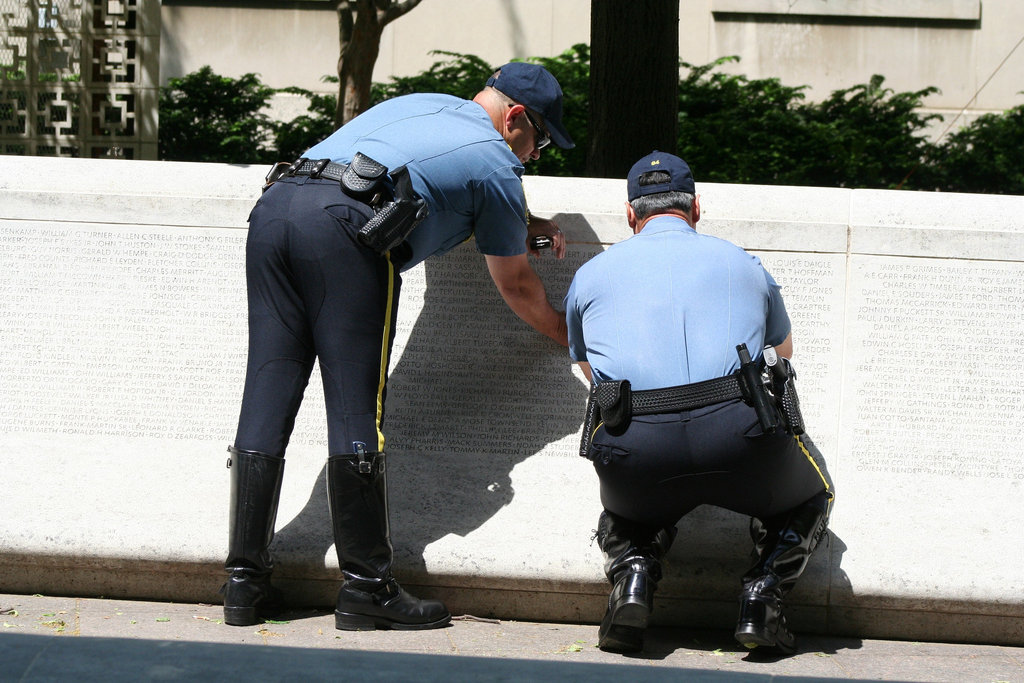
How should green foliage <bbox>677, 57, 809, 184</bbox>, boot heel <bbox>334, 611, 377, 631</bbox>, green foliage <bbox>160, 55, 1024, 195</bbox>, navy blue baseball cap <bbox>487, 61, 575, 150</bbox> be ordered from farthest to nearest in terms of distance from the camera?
A: green foliage <bbox>160, 55, 1024, 195</bbox> < green foliage <bbox>677, 57, 809, 184</bbox> < navy blue baseball cap <bbox>487, 61, 575, 150</bbox> < boot heel <bbox>334, 611, 377, 631</bbox>

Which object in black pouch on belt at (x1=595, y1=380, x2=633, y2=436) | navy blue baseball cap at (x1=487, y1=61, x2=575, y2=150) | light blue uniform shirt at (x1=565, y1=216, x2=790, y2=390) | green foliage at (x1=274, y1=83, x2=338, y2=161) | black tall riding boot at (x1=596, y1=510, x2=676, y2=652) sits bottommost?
black tall riding boot at (x1=596, y1=510, x2=676, y2=652)

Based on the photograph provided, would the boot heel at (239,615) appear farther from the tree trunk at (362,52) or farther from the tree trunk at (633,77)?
the tree trunk at (362,52)

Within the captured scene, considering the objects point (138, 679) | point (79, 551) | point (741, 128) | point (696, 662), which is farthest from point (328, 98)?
point (138, 679)

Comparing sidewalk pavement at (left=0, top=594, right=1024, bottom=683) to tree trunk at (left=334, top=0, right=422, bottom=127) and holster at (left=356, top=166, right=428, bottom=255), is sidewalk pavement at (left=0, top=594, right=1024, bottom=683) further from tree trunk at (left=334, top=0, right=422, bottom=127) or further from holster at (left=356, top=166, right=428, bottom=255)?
tree trunk at (left=334, top=0, right=422, bottom=127)

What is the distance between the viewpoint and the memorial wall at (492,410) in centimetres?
370

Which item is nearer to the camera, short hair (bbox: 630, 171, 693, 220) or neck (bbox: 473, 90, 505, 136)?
short hair (bbox: 630, 171, 693, 220)

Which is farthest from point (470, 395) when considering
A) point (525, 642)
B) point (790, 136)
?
point (790, 136)

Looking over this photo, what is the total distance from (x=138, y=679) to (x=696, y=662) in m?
2.31

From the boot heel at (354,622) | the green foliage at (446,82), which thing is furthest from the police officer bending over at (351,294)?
the green foliage at (446,82)

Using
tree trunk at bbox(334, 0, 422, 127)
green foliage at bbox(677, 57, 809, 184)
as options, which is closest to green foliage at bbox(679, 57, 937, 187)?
green foliage at bbox(677, 57, 809, 184)

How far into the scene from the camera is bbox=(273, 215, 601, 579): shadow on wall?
384cm

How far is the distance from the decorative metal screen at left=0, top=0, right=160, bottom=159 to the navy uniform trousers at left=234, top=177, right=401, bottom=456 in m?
4.28

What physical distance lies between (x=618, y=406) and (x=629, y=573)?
50cm

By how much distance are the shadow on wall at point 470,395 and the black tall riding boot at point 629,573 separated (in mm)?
543
